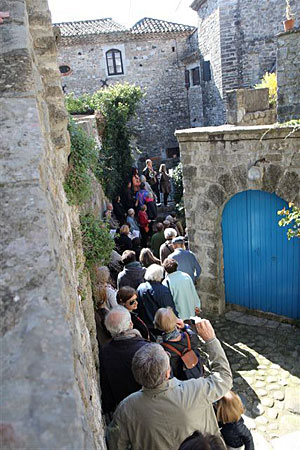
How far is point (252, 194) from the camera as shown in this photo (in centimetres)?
602

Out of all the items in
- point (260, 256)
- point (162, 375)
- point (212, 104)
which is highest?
point (212, 104)

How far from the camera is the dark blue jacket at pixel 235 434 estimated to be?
114 inches

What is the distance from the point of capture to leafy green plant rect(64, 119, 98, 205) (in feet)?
9.68

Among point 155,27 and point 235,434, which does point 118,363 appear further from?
point 155,27

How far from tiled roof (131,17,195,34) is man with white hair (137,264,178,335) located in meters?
17.1

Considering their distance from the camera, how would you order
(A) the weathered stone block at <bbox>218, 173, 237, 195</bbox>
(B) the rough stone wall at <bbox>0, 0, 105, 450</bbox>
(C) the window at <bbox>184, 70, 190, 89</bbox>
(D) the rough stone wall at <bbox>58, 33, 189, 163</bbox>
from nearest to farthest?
(B) the rough stone wall at <bbox>0, 0, 105, 450</bbox>
(A) the weathered stone block at <bbox>218, 173, 237, 195</bbox>
(D) the rough stone wall at <bbox>58, 33, 189, 163</bbox>
(C) the window at <bbox>184, 70, 190, 89</bbox>

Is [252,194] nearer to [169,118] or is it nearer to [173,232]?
[173,232]

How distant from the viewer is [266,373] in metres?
4.98

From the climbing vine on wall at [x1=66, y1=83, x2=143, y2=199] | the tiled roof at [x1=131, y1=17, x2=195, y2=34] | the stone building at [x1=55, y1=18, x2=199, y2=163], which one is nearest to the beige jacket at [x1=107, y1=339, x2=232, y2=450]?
the climbing vine on wall at [x1=66, y1=83, x2=143, y2=199]

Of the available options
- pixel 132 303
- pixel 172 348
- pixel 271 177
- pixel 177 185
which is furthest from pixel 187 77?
pixel 172 348

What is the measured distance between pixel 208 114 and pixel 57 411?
18809 mm

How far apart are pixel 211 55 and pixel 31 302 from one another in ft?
59.0

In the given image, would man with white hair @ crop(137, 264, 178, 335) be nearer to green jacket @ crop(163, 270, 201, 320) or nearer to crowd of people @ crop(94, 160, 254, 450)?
crowd of people @ crop(94, 160, 254, 450)

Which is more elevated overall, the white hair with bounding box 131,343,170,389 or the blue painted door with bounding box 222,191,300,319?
the white hair with bounding box 131,343,170,389
